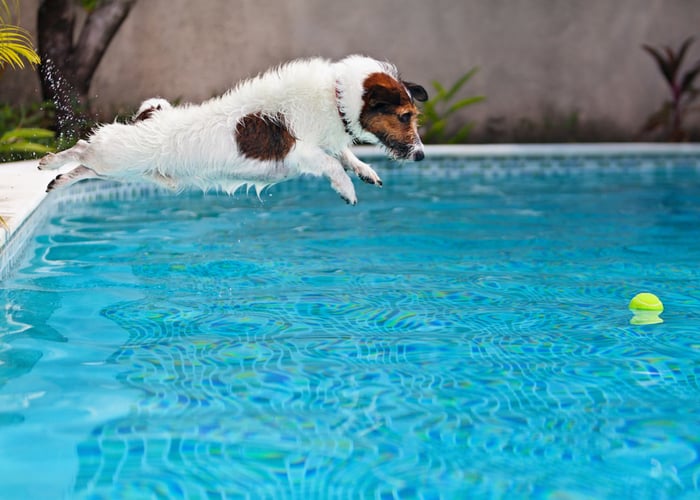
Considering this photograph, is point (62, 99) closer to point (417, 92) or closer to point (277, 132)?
point (277, 132)

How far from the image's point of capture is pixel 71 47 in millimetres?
10672

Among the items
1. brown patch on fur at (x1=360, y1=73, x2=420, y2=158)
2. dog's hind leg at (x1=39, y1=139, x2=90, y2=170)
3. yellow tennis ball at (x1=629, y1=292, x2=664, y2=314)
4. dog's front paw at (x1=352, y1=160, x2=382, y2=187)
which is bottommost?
yellow tennis ball at (x1=629, y1=292, x2=664, y2=314)

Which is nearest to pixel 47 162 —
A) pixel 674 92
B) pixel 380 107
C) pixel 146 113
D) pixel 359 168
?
pixel 146 113

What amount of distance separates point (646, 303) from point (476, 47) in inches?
328

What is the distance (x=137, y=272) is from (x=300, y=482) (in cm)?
281

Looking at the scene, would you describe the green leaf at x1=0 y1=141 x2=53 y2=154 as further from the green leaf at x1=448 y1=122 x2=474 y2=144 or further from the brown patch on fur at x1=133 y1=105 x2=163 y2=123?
the green leaf at x1=448 y1=122 x2=474 y2=144

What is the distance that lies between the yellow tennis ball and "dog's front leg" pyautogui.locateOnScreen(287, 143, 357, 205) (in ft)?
4.53

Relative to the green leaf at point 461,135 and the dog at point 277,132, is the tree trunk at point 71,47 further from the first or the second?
the dog at point 277,132

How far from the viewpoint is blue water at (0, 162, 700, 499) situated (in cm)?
250

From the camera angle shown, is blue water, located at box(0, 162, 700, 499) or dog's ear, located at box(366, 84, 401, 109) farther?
dog's ear, located at box(366, 84, 401, 109)

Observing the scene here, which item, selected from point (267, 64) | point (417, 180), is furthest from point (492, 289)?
point (267, 64)

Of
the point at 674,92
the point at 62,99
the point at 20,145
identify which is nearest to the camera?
the point at 20,145

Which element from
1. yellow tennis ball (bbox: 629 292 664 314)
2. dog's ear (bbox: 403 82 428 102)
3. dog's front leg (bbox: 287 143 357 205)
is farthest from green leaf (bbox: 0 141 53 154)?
yellow tennis ball (bbox: 629 292 664 314)

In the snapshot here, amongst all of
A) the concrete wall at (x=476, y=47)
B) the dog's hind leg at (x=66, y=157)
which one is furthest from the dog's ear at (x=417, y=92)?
the concrete wall at (x=476, y=47)
